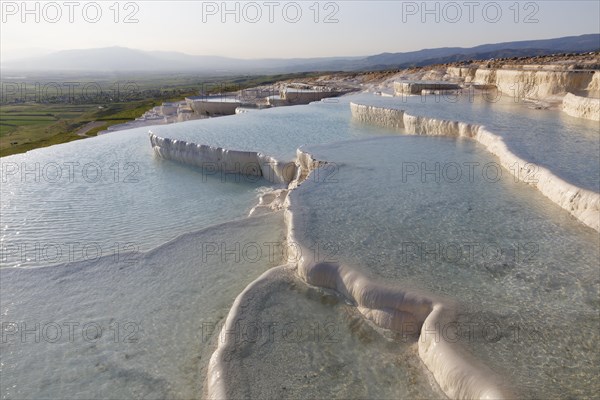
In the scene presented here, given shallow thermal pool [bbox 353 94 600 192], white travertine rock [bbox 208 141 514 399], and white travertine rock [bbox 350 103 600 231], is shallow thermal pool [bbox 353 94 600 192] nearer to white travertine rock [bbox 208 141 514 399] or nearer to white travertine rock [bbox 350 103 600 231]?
white travertine rock [bbox 350 103 600 231]

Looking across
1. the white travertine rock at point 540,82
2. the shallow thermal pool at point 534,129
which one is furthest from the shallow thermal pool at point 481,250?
the white travertine rock at point 540,82

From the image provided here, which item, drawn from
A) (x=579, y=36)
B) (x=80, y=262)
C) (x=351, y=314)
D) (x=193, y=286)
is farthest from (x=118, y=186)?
(x=579, y=36)

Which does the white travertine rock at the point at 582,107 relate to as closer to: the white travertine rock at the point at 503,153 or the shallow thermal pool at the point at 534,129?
the shallow thermal pool at the point at 534,129

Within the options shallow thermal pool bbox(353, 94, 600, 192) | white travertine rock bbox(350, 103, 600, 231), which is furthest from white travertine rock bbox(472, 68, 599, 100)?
white travertine rock bbox(350, 103, 600, 231)

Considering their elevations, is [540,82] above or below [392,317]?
above

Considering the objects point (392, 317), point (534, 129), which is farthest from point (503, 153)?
point (392, 317)

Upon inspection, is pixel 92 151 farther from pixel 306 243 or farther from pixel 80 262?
pixel 306 243

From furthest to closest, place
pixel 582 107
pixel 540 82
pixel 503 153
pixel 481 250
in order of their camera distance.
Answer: pixel 540 82, pixel 582 107, pixel 503 153, pixel 481 250

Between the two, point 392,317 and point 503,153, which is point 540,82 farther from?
point 392,317

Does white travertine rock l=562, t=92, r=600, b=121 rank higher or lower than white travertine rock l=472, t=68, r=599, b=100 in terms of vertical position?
lower
